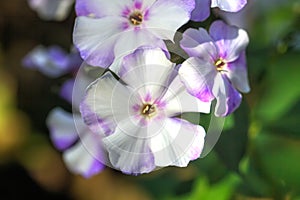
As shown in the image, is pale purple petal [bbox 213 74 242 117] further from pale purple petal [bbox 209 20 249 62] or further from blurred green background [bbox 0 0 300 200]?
blurred green background [bbox 0 0 300 200]

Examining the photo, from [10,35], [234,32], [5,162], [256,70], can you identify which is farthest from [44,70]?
[10,35]

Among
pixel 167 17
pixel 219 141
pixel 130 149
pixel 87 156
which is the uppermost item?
pixel 167 17

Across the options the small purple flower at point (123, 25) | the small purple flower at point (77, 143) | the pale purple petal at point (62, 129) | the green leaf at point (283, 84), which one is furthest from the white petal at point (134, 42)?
the green leaf at point (283, 84)

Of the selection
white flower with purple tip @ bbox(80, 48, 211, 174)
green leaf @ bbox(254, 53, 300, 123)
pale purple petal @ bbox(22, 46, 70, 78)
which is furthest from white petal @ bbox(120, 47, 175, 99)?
green leaf @ bbox(254, 53, 300, 123)

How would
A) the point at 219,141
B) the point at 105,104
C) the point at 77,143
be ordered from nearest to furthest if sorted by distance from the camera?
the point at 105,104 < the point at 219,141 < the point at 77,143

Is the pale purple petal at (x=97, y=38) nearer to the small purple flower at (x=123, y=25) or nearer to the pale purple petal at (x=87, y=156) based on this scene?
the small purple flower at (x=123, y=25)

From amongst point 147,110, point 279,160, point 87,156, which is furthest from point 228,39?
point 279,160

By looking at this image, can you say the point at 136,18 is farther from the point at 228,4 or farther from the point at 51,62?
the point at 51,62
